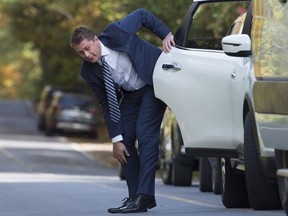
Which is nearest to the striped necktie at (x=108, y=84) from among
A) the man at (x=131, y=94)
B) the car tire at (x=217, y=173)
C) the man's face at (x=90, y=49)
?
the man at (x=131, y=94)

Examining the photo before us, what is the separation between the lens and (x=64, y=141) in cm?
4156

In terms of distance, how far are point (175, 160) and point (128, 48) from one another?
6.96 meters

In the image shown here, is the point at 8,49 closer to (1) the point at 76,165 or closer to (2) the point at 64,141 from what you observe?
(2) the point at 64,141

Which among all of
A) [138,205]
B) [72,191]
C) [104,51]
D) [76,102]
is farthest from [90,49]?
[76,102]

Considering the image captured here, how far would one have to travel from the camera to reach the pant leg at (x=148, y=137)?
33.6 feet

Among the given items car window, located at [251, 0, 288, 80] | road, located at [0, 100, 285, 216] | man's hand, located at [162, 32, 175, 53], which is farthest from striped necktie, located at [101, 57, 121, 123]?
car window, located at [251, 0, 288, 80]

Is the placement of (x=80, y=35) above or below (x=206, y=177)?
above

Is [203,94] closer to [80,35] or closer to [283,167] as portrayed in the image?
[80,35]

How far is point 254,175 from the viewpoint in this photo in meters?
9.66

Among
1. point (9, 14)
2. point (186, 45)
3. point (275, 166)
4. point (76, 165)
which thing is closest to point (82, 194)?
point (186, 45)

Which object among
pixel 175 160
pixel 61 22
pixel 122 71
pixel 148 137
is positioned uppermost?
pixel 61 22

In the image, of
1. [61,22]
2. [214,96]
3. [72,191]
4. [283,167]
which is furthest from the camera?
[61,22]

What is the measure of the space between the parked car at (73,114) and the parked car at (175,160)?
24.2m

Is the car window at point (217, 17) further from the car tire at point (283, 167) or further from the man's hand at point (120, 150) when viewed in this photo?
the car tire at point (283, 167)
